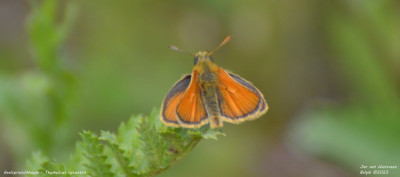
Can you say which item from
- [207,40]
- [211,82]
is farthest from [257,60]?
[211,82]

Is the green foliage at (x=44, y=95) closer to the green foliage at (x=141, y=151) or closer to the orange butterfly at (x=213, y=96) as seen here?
the orange butterfly at (x=213, y=96)

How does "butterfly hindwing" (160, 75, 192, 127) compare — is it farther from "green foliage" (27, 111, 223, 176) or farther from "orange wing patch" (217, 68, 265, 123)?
"orange wing patch" (217, 68, 265, 123)

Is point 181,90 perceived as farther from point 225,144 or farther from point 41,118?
point 225,144

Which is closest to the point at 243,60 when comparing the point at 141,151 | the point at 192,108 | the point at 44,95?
the point at 44,95

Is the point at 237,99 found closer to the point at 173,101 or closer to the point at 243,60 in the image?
the point at 173,101

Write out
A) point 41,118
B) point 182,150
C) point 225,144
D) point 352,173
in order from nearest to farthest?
point 182,150, point 41,118, point 352,173, point 225,144

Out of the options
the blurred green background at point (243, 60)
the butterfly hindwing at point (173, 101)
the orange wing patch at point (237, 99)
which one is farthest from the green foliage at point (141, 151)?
the blurred green background at point (243, 60)
